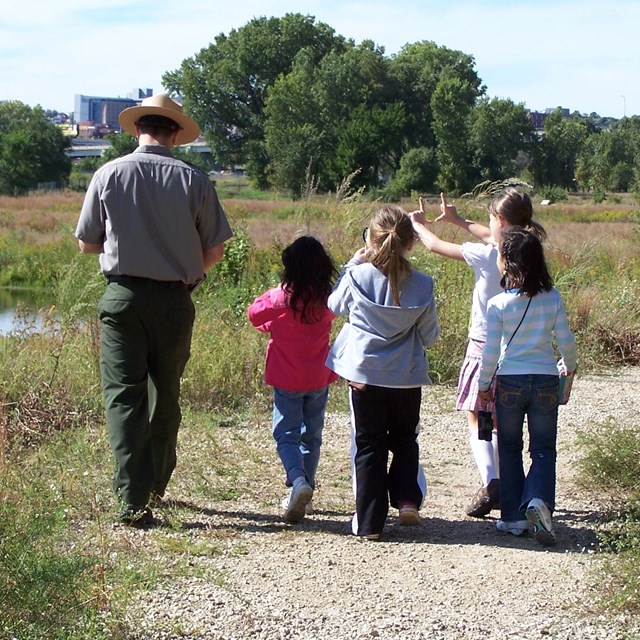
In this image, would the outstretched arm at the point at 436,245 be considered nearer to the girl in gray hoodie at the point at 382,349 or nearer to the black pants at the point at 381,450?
the girl in gray hoodie at the point at 382,349

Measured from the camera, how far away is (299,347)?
18.2 feet

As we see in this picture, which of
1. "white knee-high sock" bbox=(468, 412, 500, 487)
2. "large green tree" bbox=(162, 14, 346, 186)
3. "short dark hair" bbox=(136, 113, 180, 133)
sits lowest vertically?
"white knee-high sock" bbox=(468, 412, 500, 487)

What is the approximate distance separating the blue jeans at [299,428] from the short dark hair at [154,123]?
1.52m

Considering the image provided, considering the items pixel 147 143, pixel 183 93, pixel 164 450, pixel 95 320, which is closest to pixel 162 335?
pixel 164 450

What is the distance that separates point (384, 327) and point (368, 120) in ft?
224

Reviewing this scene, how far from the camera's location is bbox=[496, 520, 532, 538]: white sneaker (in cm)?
504

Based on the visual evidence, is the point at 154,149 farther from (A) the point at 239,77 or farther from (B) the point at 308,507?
(A) the point at 239,77

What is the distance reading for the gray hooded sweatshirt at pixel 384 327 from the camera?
497 cm

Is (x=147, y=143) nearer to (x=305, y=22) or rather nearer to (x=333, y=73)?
(x=333, y=73)

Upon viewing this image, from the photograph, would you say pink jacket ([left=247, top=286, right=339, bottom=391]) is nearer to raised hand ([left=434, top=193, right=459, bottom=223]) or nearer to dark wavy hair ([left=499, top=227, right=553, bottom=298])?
raised hand ([left=434, top=193, right=459, bottom=223])

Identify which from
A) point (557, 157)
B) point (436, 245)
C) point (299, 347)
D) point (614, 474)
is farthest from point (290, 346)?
point (557, 157)

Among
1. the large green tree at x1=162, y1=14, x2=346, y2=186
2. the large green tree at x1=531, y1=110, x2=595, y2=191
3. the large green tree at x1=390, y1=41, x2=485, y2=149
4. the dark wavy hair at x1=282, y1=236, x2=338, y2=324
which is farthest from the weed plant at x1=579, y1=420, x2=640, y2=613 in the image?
the large green tree at x1=162, y1=14, x2=346, y2=186

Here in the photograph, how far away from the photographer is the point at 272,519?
534 cm

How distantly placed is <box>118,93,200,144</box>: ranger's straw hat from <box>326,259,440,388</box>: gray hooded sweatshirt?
3.75 feet
